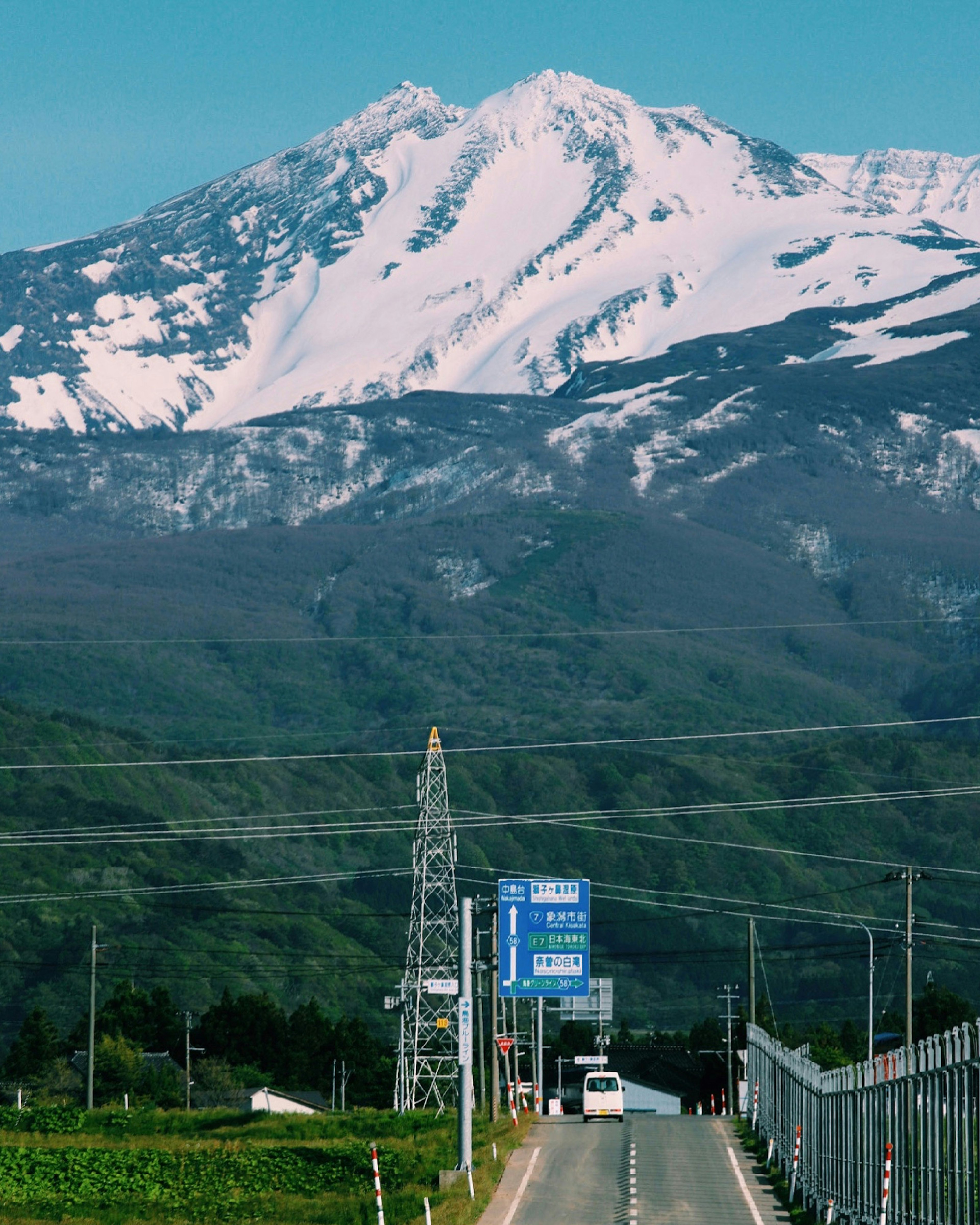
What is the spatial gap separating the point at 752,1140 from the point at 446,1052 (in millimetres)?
51289

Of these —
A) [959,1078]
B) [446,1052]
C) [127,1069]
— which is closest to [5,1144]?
[959,1078]

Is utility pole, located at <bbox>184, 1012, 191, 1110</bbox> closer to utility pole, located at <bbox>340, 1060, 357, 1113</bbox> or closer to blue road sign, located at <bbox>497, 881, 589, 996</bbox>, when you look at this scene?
utility pole, located at <bbox>340, 1060, 357, 1113</bbox>

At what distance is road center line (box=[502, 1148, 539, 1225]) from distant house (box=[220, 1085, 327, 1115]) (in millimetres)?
64405

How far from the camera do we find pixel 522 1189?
4125cm

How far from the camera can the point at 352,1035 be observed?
142500 mm

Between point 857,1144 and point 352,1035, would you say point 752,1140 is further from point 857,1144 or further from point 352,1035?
point 352,1035

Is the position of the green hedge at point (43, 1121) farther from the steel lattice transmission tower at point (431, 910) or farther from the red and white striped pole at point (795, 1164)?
the red and white striped pole at point (795, 1164)

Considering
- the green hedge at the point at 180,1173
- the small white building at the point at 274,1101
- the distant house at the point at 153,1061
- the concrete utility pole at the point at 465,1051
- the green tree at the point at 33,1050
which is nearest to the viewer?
the green hedge at the point at 180,1173

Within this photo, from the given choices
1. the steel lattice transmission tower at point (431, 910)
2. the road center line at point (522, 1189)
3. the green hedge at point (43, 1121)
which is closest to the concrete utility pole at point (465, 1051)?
the road center line at point (522, 1189)

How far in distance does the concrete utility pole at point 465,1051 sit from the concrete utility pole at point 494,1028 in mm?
9327

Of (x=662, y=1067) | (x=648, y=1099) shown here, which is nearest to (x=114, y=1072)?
(x=648, y=1099)

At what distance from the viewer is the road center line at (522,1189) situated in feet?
118

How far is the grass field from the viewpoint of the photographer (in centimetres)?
3741

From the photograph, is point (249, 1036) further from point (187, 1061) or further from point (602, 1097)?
point (602, 1097)
